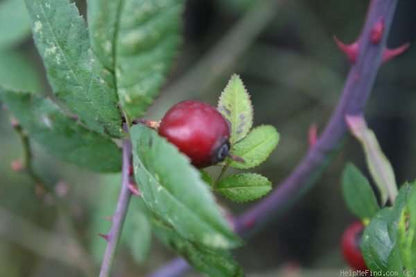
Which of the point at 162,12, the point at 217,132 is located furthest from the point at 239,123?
the point at 162,12

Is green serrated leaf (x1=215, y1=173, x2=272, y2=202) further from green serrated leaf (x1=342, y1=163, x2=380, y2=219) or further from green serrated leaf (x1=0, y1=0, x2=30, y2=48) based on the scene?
green serrated leaf (x1=0, y1=0, x2=30, y2=48)

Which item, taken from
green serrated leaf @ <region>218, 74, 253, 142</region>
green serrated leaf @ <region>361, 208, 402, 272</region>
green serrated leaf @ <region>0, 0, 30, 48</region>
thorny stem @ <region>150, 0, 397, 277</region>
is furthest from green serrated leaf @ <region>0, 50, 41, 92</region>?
green serrated leaf @ <region>361, 208, 402, 272</region>

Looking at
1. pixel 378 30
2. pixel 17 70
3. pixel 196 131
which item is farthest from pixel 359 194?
pixel 17 70

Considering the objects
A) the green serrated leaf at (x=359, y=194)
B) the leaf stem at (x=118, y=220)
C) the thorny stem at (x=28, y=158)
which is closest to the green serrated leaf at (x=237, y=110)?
the leaf stem at (x=118, y=220)

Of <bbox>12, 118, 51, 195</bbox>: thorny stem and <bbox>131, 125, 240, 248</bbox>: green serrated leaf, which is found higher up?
<bbox>12, 118, 51, 195</bbox>: thorny stem

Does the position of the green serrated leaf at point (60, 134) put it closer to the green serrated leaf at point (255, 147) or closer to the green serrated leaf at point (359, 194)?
the green serrated leaf at point (255, 147)

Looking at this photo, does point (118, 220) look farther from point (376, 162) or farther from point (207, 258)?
point (376, 162)
